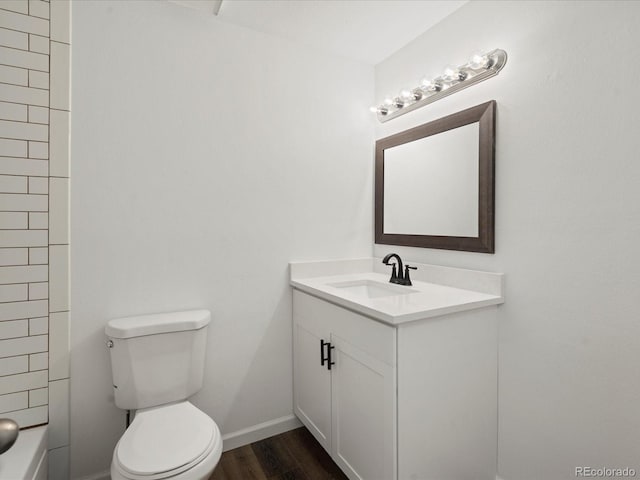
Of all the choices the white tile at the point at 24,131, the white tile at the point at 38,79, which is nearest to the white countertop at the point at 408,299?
the white tile at the point at 24,131

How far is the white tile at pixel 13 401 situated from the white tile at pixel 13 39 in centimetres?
142

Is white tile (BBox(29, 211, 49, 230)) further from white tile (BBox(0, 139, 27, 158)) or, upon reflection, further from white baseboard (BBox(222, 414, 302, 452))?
white baseboard (BBox(222, 414, 302, 452))

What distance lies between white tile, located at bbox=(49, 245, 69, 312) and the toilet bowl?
0.59 meters

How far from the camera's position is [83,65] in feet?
5.01

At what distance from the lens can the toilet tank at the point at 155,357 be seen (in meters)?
1.50

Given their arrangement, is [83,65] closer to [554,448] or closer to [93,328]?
[93,328]

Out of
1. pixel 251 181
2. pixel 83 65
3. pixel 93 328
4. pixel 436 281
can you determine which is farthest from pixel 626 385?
pixel 83 65

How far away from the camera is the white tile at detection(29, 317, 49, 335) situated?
56.7 inches

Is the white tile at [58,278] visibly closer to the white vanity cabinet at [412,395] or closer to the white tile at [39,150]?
the white tile at [39,150]

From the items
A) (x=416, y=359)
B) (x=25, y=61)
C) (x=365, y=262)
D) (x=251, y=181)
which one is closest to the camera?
(x=416, y=359)

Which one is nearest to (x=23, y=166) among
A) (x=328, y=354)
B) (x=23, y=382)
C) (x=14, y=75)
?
(x=14, y=75)

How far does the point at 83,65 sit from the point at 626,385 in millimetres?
2485

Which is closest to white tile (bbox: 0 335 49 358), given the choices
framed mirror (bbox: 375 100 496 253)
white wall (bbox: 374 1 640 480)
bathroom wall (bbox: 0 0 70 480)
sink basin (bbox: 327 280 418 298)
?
bathroom wall (bbox: 0 0 70 480)

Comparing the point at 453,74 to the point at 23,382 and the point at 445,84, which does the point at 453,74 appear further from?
the point at 23,382
